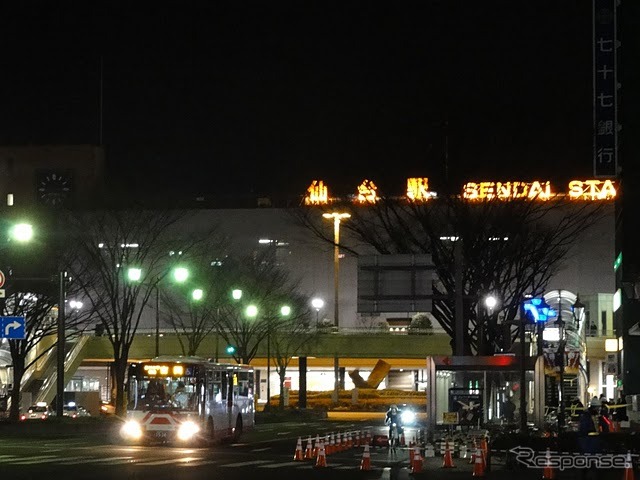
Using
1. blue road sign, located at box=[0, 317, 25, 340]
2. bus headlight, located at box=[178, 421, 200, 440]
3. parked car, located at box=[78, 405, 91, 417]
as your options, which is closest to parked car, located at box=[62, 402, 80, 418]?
parked car, located at box=[78, 405, 91, 417]

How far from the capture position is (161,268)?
65250mm

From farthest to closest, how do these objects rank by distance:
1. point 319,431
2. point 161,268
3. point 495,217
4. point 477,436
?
1. point 161,268
2. point 319,431
3. point 495,217
4. point 477,436

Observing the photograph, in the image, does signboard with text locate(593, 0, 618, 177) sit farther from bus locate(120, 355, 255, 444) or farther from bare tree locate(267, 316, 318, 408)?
bare tree locate(267, 316, 318, 408)

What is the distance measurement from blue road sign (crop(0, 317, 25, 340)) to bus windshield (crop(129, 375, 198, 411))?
25.7ft

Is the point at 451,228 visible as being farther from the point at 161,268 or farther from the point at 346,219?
the point at 161,268

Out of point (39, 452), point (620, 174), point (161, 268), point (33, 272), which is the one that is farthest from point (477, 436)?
point (161, 268)

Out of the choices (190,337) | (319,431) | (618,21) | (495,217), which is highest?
(618,21)

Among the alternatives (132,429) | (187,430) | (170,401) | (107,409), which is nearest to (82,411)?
(107,409)

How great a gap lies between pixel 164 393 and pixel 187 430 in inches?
57.5

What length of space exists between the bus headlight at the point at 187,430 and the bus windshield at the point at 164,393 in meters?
0.48

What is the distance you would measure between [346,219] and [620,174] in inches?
462

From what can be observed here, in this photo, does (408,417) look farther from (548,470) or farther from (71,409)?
(71,409)

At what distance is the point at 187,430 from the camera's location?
119 feet

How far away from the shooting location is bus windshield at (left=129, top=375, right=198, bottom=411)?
120 feet
